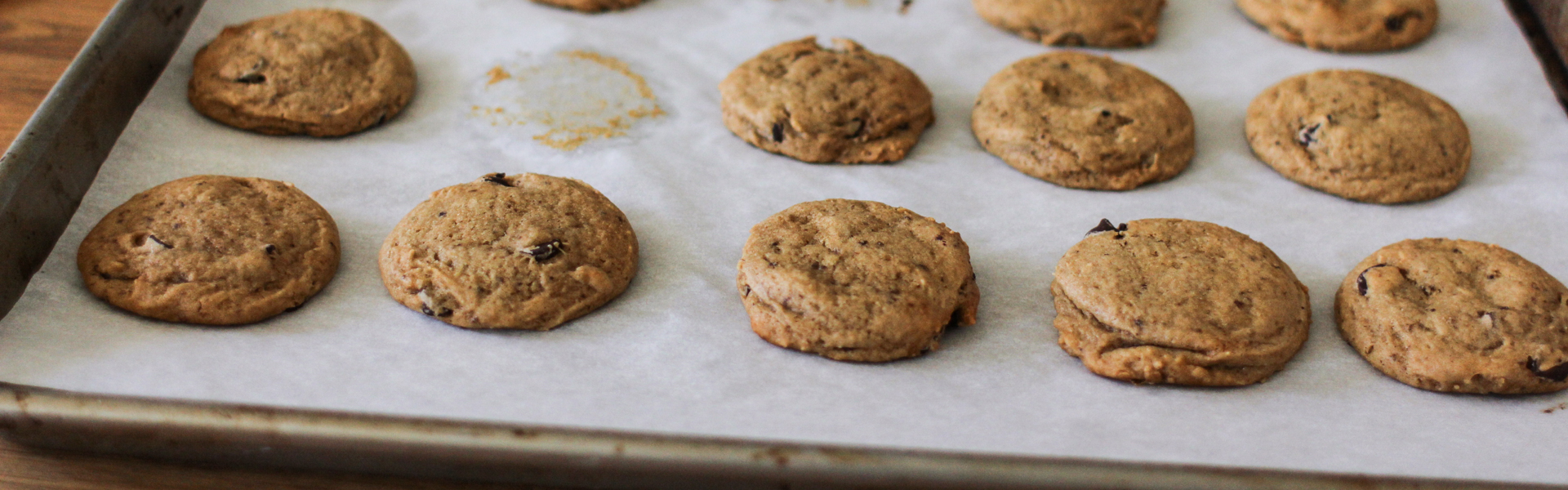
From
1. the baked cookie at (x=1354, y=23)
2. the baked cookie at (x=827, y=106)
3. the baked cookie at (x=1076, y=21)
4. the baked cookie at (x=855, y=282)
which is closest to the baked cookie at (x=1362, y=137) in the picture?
the baked cookie at (x=1354, y=23)

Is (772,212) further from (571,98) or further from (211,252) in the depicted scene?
(211,252)

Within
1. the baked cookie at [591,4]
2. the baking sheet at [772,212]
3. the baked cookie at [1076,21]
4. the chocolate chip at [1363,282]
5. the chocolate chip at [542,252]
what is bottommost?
the baking sheet at [772,212]

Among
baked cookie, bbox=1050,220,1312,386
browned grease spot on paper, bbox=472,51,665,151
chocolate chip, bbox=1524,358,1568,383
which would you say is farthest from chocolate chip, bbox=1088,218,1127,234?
browned grease spot on paper, bbox=472,51,665,151

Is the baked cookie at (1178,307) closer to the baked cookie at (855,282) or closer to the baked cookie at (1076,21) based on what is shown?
the baked cookie at (855,282)

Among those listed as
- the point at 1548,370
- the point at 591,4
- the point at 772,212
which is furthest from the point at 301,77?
the point at 1548,370

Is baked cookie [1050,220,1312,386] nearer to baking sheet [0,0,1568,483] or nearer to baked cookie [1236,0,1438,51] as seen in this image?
baking sheet [0,0,1568,483]

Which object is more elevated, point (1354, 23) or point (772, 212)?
point (1354, 23)

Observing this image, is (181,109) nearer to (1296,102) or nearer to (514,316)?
(514,316)
